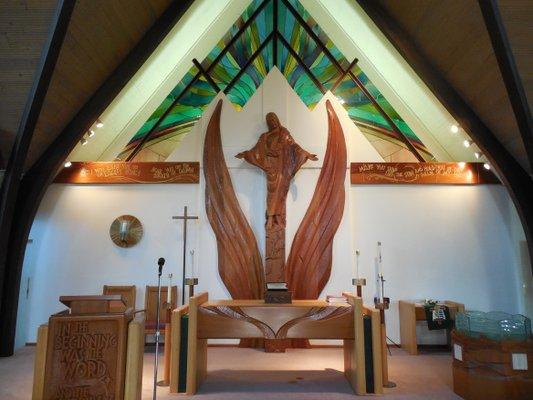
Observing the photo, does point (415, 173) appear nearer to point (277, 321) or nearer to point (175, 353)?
point (277, 321)

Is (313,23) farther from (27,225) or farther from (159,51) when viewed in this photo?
(27,225)

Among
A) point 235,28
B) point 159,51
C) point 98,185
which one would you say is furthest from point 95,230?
point 235,28

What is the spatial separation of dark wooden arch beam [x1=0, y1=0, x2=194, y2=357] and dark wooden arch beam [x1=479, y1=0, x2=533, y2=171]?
3.50 meters

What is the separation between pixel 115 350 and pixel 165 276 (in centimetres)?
335

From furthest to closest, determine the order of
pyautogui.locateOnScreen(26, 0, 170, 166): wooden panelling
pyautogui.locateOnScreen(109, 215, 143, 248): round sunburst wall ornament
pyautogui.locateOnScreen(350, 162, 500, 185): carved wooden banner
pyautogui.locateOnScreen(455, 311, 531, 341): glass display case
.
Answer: pyautogui.locateOnScreen(350, 162, 500, 185): carved wooden banner → pyautogui.locateOnScreen(109, 215, 143, 248): round sunburst wall ornament → pyautogui.locateOnScreen(26, 0, 170, 166): wooden panelling → pyautogui.locateOnScreen(455, 311, 531, 341): glass display case

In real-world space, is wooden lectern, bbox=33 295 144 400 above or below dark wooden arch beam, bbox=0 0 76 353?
below

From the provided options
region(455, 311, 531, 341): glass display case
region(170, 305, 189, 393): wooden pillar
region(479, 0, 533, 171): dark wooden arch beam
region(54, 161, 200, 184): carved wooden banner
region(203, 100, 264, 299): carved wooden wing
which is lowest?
region(170, 305, 189, 393): wooden pillar

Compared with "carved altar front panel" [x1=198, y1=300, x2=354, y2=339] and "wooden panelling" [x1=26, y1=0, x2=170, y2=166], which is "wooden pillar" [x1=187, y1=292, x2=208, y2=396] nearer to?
"carved altar front panel" [x1=198, y1=300, x2=354, y2=339]

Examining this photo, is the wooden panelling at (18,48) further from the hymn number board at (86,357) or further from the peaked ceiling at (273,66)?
the hymn number board at (86,357)

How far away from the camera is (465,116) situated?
5.23 metres

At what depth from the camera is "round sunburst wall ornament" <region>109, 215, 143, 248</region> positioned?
6.08 m

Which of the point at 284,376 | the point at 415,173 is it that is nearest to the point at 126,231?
the point at 284,376

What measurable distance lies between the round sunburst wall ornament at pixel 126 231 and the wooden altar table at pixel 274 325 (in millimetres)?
2511

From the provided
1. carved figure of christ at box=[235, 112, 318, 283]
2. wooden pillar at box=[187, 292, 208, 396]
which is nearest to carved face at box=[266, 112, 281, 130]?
carved figure of christ at box=[235, 112, 318, 283]
